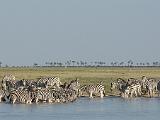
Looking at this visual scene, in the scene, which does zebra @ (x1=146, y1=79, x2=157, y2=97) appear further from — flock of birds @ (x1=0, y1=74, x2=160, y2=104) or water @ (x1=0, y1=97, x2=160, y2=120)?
water @ (x1=0, y1=97, x2=160, y2=120)

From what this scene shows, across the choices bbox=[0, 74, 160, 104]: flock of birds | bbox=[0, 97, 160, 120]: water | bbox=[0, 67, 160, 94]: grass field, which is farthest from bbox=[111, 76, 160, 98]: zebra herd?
bbox=[0, 97, 160, 120]: water

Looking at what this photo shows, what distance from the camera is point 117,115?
85.9 feet

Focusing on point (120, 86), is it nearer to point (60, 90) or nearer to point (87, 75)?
point (60, 90)

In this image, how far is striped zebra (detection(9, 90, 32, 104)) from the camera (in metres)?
30.9

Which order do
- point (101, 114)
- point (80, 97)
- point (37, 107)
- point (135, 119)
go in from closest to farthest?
point (135, 119), point (101, 114), point (37, 107), point (80, 97)

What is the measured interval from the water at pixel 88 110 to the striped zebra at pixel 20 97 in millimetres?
583

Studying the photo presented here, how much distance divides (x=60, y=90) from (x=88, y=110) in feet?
15.6

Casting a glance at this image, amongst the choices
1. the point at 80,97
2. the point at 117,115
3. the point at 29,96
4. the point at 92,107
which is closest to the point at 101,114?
the point at 117,115

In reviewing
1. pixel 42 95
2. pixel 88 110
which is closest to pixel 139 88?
pixel 42 95

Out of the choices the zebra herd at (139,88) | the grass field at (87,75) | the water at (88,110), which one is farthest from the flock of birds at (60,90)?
the grass field at (87,75)

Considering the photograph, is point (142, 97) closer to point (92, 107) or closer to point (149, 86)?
point (149, 86)

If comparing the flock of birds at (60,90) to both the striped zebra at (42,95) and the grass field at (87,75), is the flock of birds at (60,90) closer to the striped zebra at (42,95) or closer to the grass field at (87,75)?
the striped zebra at (42,95)

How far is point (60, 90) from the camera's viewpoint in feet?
107

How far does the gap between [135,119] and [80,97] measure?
1040 cm
